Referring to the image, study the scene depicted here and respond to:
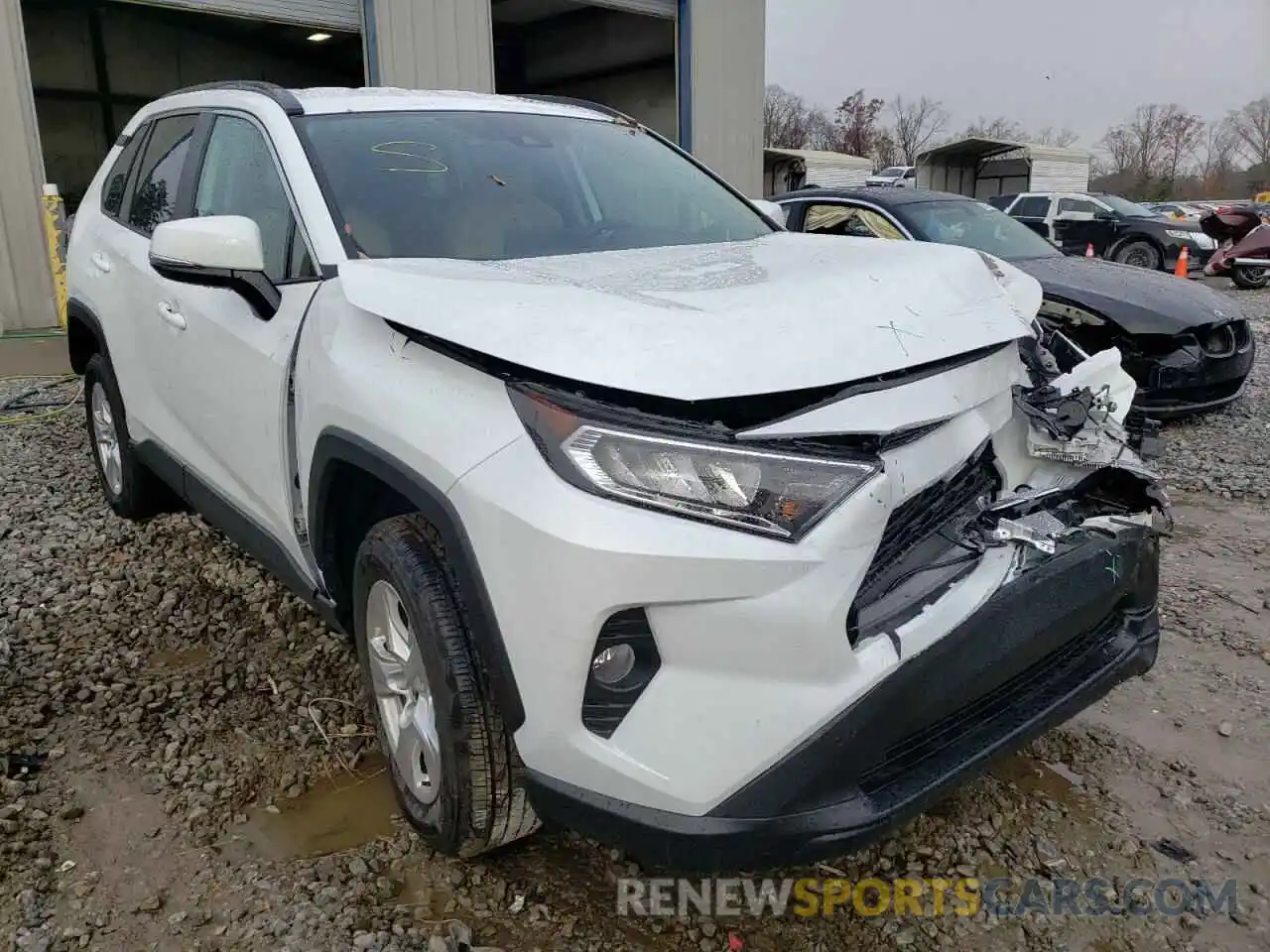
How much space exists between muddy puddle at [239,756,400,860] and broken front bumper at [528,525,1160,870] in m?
0.80

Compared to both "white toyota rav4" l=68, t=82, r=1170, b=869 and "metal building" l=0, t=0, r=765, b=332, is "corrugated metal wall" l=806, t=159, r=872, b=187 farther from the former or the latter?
"white toyota rav4" l=68, t=82, r=1170, b=869

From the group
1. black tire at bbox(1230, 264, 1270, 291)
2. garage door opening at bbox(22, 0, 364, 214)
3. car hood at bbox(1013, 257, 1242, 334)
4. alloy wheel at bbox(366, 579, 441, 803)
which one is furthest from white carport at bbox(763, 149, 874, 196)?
alloy wheel at bbox(366, 579, 441, 803)

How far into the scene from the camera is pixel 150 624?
3.53m

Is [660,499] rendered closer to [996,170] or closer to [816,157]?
[816,157]

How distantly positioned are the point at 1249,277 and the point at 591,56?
10388 mm

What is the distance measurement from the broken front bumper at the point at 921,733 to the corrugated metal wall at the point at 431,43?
10220mm

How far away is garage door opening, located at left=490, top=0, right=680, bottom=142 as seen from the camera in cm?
1477

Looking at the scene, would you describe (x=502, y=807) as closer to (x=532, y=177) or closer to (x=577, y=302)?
(x=577, y=302)

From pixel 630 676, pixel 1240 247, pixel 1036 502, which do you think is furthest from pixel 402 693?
pixel 1240 247

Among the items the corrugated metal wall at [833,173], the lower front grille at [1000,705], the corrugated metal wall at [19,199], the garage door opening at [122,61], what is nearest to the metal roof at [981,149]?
the corrugated metal wall at [833,173]

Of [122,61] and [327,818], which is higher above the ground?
[122,61]

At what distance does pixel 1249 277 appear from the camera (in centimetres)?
1457

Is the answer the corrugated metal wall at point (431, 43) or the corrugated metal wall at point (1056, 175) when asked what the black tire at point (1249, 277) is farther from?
the corrugated metal wall at point (431, 43)

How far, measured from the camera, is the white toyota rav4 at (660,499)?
5.54 ft
